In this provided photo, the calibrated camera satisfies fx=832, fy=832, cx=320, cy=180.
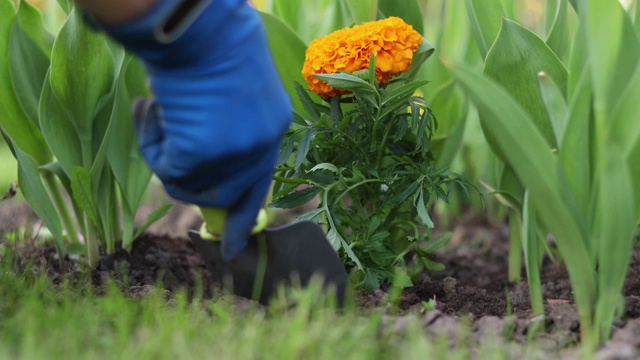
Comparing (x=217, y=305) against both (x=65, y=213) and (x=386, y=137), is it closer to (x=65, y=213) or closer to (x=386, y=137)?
(x=386, y=137)

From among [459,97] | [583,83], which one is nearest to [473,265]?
[459,97]

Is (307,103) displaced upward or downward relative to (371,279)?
upward

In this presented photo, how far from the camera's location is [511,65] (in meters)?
1.91

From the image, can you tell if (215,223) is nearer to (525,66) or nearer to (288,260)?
(288,260)

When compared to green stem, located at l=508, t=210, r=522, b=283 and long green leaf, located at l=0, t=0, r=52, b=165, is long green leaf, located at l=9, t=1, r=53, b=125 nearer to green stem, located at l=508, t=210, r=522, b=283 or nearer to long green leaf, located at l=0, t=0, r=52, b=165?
long green leaf, located at l=0, t=0, r=52, b=165

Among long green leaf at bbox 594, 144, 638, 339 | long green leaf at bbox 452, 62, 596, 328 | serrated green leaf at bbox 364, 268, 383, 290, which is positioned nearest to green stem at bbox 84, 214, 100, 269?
serrated green leaf at bbox 364, 268, 383, 290

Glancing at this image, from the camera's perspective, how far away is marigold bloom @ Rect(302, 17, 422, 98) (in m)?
1.96

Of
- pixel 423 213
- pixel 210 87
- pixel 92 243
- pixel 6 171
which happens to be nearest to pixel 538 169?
pixel 423 213

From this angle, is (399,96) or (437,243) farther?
(437,243)

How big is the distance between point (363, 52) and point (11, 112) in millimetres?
962

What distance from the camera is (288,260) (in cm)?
165

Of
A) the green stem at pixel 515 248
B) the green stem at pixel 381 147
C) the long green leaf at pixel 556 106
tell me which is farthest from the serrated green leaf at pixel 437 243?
the long green leaf at pixel 556 106

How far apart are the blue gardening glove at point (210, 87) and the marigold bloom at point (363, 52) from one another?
60 cm

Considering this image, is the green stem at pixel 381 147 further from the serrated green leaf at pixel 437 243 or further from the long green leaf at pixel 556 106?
the long green leaf at pixel 556 106
